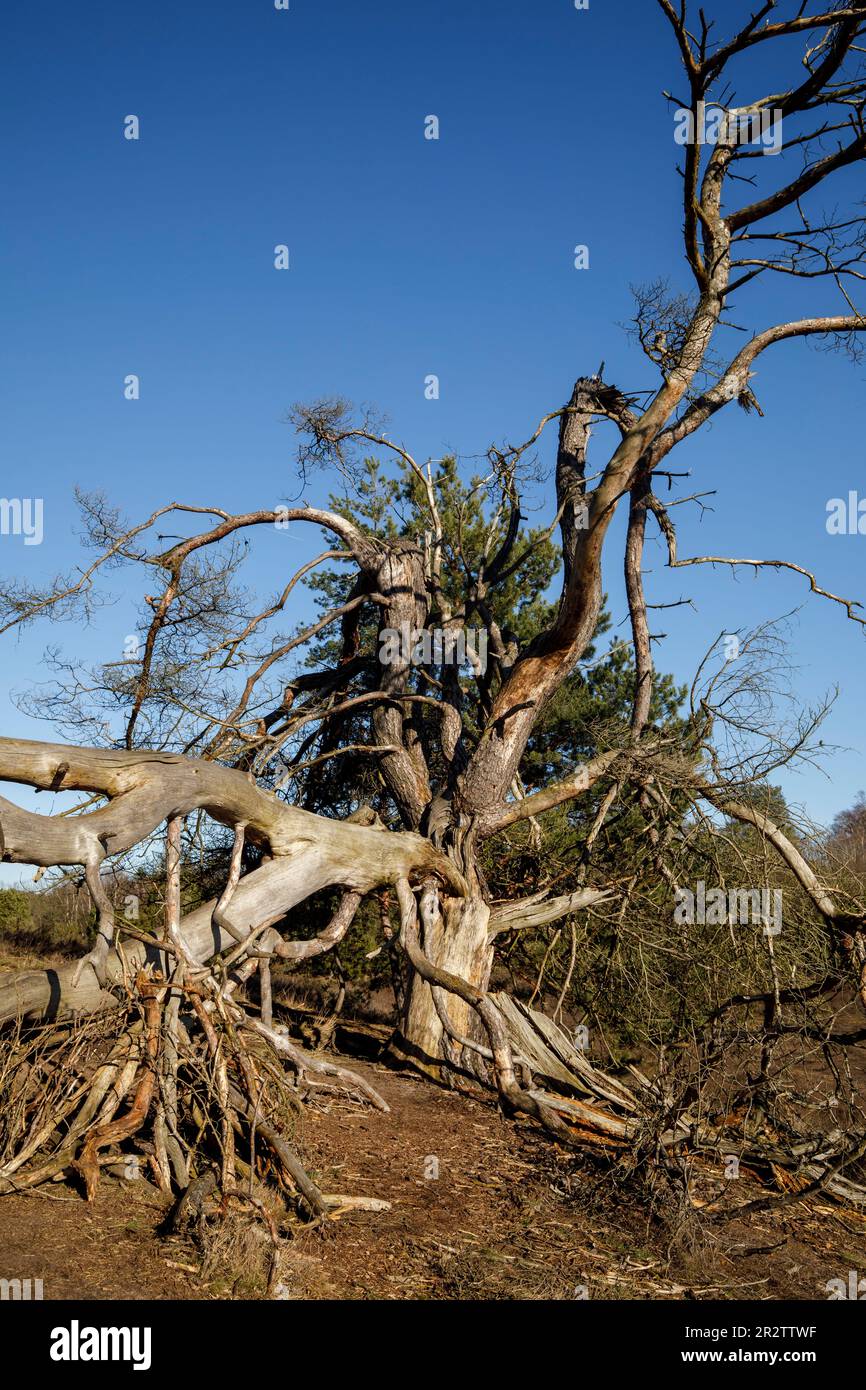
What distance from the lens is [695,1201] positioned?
6.35 meters

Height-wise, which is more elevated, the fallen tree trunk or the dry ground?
the fallen tree trunk

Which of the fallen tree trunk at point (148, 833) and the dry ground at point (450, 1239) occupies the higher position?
the fallen tree trunk at point (148, 833)

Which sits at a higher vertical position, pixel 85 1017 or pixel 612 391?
pixel 612 391

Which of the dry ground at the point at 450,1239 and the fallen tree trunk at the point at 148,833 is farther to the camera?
the fallen tree trunk at the point at 148,833

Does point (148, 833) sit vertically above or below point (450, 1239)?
above

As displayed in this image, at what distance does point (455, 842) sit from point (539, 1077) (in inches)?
87.2

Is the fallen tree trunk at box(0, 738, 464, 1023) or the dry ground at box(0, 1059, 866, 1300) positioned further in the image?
the fallen tree trunk at box(0, 738, 464, 1023)

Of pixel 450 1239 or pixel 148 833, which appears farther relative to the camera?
pixel 148 833

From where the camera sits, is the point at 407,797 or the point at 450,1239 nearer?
the point at 450,1239
